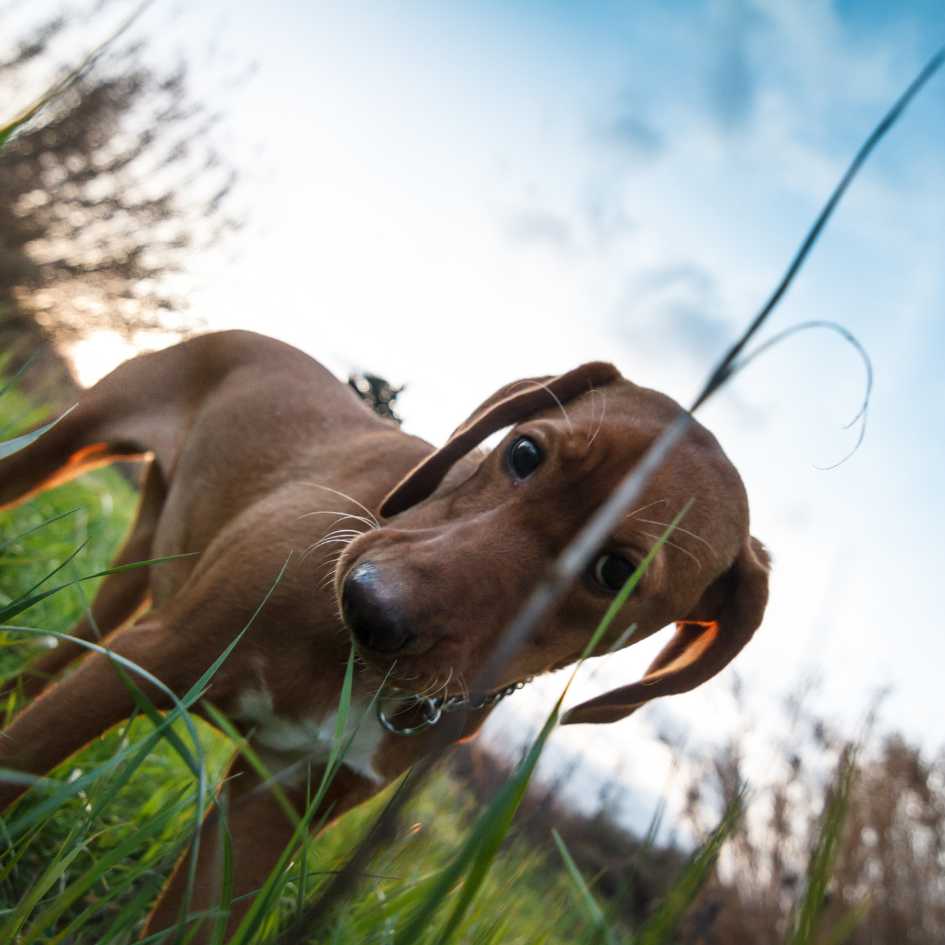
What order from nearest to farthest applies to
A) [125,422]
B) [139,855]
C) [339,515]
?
[339,515] < [139,855] < [125,422]

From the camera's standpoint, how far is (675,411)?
109 inches

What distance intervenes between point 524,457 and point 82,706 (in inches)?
54.1

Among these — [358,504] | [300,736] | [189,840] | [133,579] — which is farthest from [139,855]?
[189,840]

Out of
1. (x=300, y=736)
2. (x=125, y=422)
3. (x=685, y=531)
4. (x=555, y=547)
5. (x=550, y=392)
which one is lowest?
(x=685, y=531)

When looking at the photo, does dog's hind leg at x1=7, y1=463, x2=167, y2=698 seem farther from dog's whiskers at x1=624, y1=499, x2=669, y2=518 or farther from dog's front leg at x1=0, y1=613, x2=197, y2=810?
dog's whiskers at x1=624, y1=499, x2=669, y2=518

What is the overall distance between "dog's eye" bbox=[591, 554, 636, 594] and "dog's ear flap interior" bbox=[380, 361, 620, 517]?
0.54 meters

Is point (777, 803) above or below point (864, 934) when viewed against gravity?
above

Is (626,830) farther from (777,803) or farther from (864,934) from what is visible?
(864,934)

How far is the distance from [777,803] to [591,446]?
15.6 feet

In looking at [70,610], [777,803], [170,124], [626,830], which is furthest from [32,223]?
[777,803]

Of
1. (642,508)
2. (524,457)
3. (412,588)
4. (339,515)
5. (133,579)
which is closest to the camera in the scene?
(412,588)

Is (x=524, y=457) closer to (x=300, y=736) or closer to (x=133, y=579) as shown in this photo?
(x=300, y=736)

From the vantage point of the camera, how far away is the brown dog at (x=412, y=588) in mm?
2203

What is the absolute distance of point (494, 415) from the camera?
2.78 m
